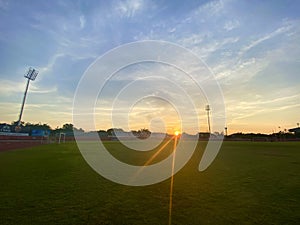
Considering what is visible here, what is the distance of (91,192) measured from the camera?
6.99m

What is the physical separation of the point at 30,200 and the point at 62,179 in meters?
2.99

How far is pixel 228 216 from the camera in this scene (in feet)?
15.9

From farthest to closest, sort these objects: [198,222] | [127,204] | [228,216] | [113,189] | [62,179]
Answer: [62,179], [113,189], [127,204], [228,216], [198,222]

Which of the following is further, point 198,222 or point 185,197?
point 185,197

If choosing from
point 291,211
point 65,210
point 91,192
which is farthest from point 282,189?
point 65,210

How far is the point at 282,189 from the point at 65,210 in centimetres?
652

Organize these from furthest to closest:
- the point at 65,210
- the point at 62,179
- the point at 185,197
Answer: the point at 62,179 < the point at 185,197 < the point at 65,210

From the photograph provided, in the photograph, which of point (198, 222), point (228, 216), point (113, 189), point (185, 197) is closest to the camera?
point (198, 222)

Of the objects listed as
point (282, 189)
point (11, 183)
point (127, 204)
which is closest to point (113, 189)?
point (127, 204)

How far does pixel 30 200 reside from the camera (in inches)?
233

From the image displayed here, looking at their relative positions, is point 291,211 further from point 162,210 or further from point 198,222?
point 162,210

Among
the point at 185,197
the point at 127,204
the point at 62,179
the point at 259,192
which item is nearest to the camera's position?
the point at 127,204

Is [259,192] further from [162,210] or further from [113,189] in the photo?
[113,189]

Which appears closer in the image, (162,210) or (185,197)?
(162,210)
